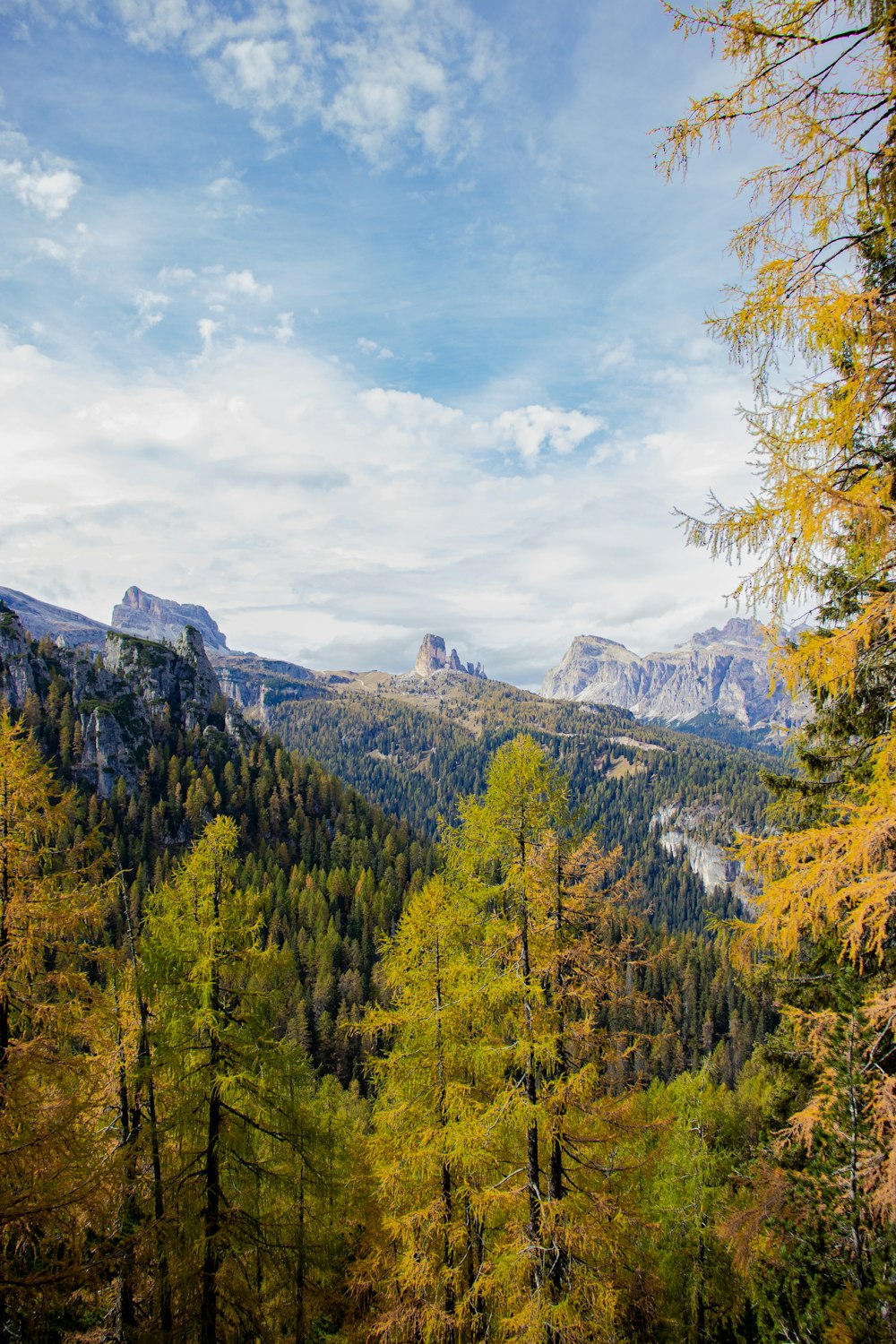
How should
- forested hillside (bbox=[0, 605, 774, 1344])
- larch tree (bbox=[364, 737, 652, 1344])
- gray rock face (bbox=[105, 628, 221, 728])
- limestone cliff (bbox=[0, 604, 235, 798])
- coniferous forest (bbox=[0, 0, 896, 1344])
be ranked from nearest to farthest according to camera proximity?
coniferous forest (bbox=[0, 0, 896, 1344]), forested hillside (bbox=[0, 605, 774, 1344]), larch tree (bbox=[364, 737, 652, 1344]), limestone cliff (bbox=[0, 604, 235, 798]), gray rock face (bbox=[105, 628, 221, 728])

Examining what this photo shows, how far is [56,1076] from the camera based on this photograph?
26.6 ft

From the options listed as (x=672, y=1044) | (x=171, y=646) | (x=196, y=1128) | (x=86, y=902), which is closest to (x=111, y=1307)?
(x=196, y=1128)

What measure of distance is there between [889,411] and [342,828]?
12754cm

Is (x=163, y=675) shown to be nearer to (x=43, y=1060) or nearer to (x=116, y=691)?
(x=116, y=691)

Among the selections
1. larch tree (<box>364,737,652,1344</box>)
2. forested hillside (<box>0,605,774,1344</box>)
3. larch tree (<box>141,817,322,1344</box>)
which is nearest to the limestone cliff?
forested hillside (<box>0,605,774,1344</box>)

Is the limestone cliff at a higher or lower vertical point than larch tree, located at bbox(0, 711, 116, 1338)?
higher

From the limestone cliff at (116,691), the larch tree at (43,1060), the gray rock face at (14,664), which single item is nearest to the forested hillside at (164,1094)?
the larch tree at (43,1060)

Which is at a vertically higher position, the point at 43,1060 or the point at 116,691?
the point at 116,691

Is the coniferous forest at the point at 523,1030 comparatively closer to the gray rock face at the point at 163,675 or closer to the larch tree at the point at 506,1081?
the larch tree at the point at 506,1081

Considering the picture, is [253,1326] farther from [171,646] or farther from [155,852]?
[171,646]

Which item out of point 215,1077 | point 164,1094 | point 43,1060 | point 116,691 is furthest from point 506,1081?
point 116,691

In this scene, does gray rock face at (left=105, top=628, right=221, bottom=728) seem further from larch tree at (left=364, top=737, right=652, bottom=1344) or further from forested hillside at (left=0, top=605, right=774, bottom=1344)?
larch tree at (left=364, top=737, right=652, bottom=1344)

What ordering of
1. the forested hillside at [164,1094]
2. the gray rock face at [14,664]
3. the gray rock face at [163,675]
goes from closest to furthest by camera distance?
the forested hillside at [164,1094], the gray rock face at [14,664], the gray rock face at [163,675]

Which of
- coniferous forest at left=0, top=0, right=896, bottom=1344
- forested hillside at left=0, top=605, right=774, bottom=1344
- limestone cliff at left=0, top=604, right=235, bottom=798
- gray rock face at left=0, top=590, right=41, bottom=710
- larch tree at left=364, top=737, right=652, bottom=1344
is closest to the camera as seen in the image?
coniferous forest at left=0, top=0, right=896, bottom=1344
